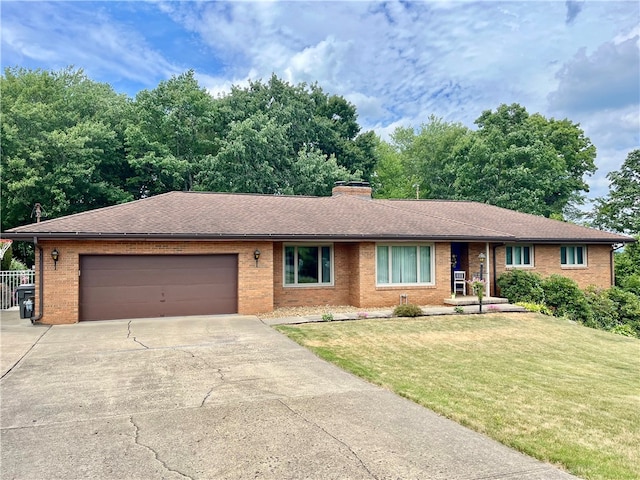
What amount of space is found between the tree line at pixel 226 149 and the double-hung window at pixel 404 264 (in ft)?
48.8

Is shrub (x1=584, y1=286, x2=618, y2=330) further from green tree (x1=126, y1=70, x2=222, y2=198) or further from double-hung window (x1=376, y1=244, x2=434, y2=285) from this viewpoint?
green tree (x1=126, y1=70, x2=222, y2=198)

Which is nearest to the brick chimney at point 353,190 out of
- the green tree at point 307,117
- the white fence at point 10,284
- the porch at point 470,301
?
the porch at point 470,301

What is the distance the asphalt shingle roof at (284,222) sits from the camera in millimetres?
12109

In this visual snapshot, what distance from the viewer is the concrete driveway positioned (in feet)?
11.9

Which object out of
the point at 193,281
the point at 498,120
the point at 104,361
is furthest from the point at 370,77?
the point at 104,361

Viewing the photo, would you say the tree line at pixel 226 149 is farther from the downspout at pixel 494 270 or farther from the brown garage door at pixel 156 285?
the brown garage door at pixel 156 285

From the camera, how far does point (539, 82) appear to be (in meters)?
20.3

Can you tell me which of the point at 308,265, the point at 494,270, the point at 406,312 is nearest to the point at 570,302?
the point at 494,270

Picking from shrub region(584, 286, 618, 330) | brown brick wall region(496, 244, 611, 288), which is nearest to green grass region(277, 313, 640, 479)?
shrub region(584, 286, 618, 330)

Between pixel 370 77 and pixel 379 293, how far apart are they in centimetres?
1849

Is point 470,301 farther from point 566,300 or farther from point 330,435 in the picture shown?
point 330,435

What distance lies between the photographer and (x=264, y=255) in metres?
13.3

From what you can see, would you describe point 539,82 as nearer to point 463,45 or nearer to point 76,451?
point 463,45

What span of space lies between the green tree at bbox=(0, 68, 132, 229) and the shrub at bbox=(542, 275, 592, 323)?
988 inches
